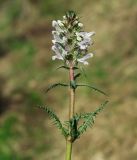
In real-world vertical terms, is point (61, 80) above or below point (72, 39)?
above

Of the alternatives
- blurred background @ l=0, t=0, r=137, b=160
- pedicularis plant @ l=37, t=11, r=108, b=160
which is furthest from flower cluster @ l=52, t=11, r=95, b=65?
blurred background @ l=0, t=0, r=137, b=160

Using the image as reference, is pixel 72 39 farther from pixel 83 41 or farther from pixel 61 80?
pixel 61 80

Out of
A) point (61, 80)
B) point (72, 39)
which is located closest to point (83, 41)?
point (72, 39)

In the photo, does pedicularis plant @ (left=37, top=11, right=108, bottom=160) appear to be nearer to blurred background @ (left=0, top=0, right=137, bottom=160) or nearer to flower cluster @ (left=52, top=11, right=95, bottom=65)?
flower cluster @ (left=52, top=11, right=95, bottom=65)

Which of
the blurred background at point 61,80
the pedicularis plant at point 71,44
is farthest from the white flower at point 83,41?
the blurred background at point 61,80

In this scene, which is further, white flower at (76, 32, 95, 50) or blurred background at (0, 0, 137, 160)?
blurred background at (0, 0, 137, 160)

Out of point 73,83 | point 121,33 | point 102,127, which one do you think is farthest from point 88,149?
point 73,83

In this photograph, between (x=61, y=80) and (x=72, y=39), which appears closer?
(x=72, y=39)

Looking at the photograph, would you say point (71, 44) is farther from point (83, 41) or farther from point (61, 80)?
point (61, 80)
